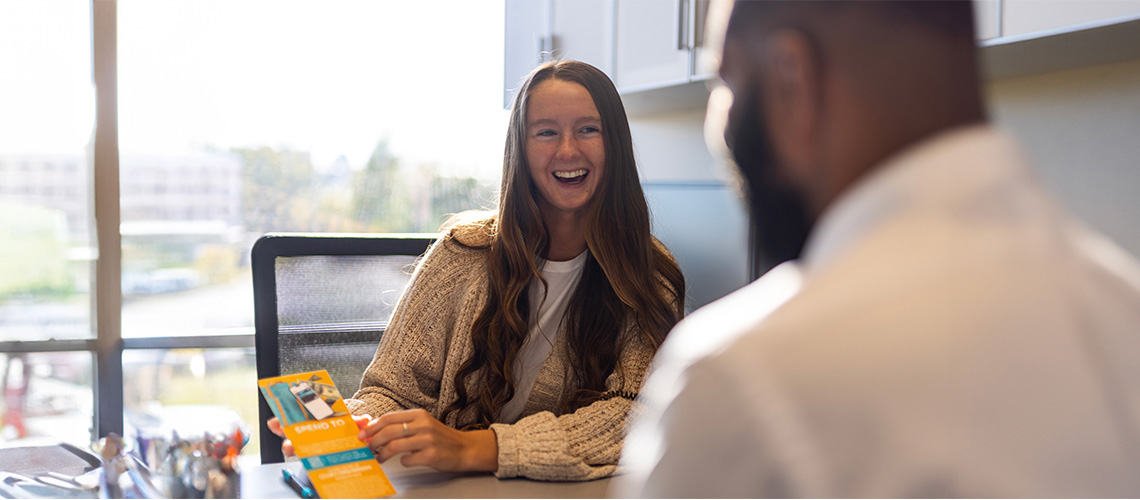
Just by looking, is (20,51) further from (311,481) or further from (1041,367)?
(1041,367)

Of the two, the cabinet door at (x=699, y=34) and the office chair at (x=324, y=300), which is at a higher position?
the cabinet door at (x=699, y=34)

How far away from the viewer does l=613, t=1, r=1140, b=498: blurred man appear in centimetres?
38

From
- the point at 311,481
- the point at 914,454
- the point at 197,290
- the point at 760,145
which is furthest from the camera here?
the point at 197,290

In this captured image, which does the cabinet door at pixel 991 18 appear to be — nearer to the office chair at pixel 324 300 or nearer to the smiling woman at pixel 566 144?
the smiling woman at pixel 566 144

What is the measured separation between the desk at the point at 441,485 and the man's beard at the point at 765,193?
20.8 inches

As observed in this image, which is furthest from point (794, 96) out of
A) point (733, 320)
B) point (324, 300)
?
point (324, 300)

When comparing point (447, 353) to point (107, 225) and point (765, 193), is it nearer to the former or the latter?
point (765, 193)


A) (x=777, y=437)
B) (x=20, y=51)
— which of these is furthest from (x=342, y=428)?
(x=20, y=51)

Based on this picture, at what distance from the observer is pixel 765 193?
60 cm

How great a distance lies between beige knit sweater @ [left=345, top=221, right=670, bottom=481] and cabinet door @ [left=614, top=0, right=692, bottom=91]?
0.89 m

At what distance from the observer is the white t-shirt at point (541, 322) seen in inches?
60.1

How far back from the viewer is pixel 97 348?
273cm

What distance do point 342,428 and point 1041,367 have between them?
0.81m

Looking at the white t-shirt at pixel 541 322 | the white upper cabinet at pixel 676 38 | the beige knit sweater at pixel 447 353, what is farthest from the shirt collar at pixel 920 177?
the white t-shirt at pixel 541 322
